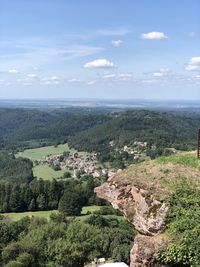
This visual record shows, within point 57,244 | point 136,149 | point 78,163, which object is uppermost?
point 57,244

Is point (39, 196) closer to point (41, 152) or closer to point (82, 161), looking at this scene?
point (82, 161)

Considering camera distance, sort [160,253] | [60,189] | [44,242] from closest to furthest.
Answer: [160,253] < [44,242] < [60,189]

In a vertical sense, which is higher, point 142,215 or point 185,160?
point 185,160

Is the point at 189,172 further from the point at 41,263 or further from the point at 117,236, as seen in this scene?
the point at 117,236

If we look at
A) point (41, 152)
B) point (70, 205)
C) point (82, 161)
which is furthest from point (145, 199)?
point (41, 152)

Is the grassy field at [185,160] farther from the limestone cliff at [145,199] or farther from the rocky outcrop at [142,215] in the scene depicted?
the rocky outcrop at [142,215]

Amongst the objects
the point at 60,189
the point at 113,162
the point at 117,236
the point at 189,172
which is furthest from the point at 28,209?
the point at 189,172

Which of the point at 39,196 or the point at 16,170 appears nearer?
the point at 39,196

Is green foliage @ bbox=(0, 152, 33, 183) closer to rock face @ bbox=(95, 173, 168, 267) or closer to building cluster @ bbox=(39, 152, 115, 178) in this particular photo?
building cluster @ bbox=(39, 152, 115, 178)
